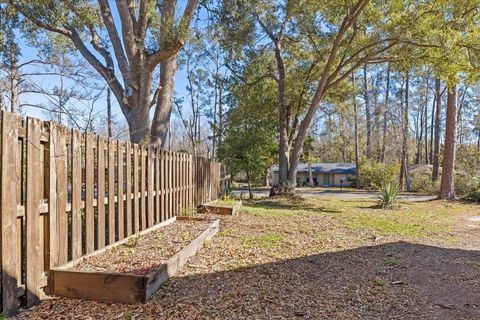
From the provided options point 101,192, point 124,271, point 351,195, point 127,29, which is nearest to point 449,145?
point 351,195

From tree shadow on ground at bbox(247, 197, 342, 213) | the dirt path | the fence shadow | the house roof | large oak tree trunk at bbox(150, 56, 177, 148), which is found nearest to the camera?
the fence shadow

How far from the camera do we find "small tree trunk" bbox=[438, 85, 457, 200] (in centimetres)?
1486

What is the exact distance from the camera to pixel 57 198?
10.7 feet

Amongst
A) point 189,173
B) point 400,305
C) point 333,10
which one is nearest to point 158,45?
point 189,173

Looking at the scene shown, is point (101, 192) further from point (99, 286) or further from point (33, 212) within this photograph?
point (99, 286)

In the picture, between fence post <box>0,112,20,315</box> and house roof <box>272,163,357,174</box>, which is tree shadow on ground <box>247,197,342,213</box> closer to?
fence post <box>0,112,20,315</box>

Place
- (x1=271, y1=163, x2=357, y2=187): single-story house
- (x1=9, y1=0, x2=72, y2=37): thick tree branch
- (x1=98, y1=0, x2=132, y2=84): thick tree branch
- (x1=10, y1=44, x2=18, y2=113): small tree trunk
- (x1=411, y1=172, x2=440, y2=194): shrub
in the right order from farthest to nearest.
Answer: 1. (x1=271, y1=163, x2=357, y2=187): single-story house
2. (x1=411, y1=172, x2=440, y2=194): shrub
3. (x1=10, y1=44, x2=18, y2=113): small tree trunk
4. (x1=98, y1=0, x2=132, y2=84): thick tree branch
5. (x1=9, y1=0, x2=72, y2=37): thick tree branch

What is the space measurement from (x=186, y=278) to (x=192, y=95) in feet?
93.4

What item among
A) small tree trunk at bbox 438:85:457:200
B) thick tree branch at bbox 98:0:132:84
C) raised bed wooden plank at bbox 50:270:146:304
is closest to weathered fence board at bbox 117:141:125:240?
raised bed wooden plank at bbox 50:270:146:304

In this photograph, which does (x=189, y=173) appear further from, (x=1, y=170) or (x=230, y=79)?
(x=230, y=79)

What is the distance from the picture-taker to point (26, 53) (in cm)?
1017

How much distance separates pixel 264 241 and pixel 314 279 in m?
1.79

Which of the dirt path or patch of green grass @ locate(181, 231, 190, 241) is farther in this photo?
the dirt path

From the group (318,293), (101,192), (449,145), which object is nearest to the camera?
(318,293)
